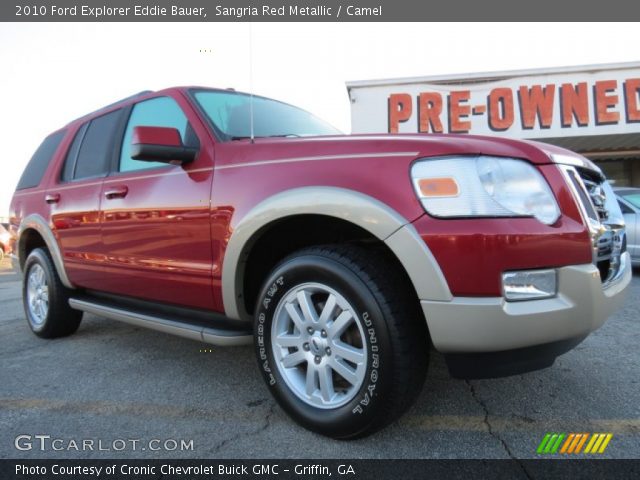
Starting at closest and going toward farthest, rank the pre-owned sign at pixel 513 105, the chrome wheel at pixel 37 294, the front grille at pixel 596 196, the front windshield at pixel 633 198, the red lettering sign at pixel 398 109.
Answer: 1. the front grille at pixel 596 196
2. the chrome wheel at pixel 37 294
3. the front windshield at pixel 633 198
4. the pre-owned sign at pixel 513 105
5. the red lettering sign at pixel 398 109

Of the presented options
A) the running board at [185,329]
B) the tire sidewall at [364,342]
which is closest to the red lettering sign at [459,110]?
Result: the running board at [185,329]

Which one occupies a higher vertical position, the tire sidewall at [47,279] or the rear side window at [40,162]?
the rear side window at [40,162]

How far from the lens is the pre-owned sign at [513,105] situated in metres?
14.0

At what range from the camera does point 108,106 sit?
3.54m

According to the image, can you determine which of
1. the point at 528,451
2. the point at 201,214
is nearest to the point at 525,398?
the point at 528,451

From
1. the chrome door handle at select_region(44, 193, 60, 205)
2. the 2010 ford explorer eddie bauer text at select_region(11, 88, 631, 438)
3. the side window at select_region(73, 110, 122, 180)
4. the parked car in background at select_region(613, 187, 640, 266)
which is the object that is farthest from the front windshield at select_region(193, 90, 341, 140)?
the parked car in background at select_region(613, 187, 640, 266)

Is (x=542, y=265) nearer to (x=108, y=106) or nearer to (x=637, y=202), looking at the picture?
(x=108, y=106)

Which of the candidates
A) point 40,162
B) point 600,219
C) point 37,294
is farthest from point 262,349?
point 40,162

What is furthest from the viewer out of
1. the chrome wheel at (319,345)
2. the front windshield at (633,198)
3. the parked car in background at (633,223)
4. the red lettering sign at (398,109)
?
the red lettering sign at (398,109)

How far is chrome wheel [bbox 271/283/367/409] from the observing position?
191 cm

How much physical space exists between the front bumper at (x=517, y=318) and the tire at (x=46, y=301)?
130 inches

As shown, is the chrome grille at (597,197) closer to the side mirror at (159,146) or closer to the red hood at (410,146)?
the red hood at (410,146)

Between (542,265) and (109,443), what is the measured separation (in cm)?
197
